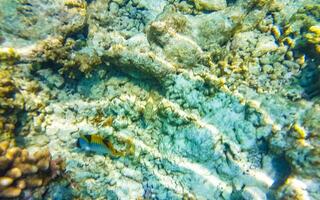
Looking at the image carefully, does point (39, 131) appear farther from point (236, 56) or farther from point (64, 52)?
point (236, 56)

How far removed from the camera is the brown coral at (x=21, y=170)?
122 inches

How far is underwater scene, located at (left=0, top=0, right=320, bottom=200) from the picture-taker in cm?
374

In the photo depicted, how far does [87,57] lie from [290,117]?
2.91 metres

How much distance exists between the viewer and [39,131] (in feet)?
12.7

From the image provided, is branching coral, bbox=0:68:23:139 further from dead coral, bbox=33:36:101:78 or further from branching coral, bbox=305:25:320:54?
branching coral, bbox=305:25:320:54

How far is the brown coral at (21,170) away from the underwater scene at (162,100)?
0.04 metres

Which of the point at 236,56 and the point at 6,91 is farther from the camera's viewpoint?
the point at 236,56

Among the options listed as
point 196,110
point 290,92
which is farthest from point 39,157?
A: point 290,92

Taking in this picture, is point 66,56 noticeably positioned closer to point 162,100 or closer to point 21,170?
point 162,100

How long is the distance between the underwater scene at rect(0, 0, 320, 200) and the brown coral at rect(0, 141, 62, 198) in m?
0.04

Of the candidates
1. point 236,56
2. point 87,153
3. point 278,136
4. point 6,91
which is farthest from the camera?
point 236,56

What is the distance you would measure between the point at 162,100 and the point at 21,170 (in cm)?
199

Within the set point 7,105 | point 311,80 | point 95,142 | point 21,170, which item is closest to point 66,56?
point 7,105

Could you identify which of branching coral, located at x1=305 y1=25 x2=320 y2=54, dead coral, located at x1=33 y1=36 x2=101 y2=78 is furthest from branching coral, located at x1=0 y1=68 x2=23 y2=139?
branching coral, located at x1=305 y1=25 x2=320 y2=54
